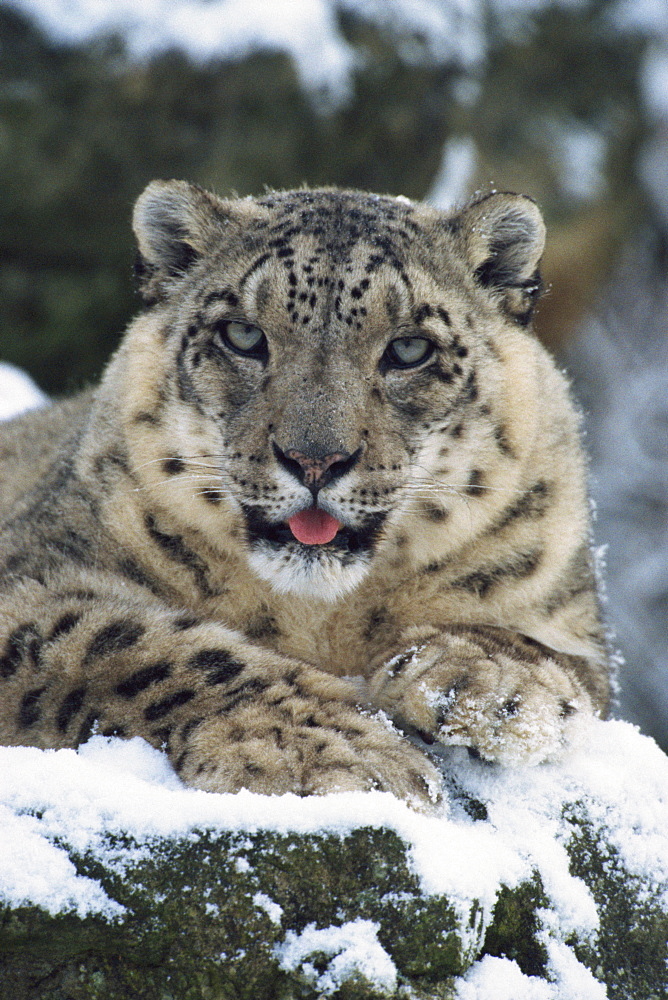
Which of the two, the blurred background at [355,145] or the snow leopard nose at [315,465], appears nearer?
the snow leopard nose at [315,465]

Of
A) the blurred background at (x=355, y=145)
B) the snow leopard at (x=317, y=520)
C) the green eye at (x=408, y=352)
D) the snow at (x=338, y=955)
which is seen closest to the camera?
the snow at (x=338, y=955)

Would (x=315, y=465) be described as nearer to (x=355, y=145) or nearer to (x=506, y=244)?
(x=506, y=244)

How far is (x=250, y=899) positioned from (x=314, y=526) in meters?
0.96

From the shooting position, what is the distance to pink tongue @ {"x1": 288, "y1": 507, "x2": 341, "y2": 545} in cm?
261

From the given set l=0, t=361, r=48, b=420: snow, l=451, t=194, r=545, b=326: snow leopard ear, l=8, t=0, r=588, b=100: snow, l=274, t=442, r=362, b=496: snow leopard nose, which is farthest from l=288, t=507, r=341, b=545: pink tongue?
l=8, t=0, r=588, b=100: snow

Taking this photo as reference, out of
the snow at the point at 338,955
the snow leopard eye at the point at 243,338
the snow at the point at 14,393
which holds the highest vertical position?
the snow at the point at 14,393

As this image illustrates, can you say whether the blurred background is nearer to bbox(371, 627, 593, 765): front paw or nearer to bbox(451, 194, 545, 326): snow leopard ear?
bbox(451, 194, 545, 326): snow leopard ear

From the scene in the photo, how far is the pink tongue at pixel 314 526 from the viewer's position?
8.57ft

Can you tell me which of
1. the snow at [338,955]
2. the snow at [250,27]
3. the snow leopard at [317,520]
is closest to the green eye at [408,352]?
the snow leopard at [317,520]

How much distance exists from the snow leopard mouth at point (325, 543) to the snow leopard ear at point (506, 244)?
0.89m

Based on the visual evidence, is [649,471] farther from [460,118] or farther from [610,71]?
[610,71]

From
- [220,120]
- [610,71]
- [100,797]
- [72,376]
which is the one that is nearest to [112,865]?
[100,797]

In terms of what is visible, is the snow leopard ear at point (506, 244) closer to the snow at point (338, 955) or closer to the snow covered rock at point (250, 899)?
the snow covered rock at point (250, 899)

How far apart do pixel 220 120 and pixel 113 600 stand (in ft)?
20.8
